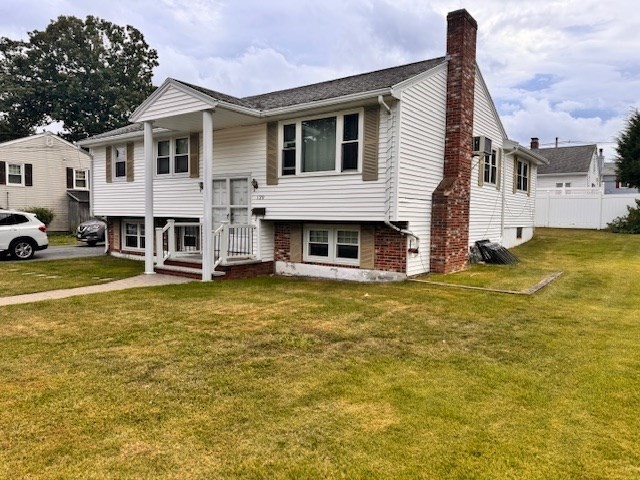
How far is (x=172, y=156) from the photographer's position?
44.2 feet

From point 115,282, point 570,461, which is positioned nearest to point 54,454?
point 570,461

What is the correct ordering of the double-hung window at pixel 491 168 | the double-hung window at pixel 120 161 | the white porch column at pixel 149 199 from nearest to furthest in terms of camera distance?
the white porch column at pixel 149 199
the double-hung window at pixel 491 168
the double-hung window at pixel 120 161

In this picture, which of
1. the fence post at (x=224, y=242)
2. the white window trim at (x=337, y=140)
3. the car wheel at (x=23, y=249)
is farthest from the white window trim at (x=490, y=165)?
the car wheel at (x=23, y=249)

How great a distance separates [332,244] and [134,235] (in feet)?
27.9

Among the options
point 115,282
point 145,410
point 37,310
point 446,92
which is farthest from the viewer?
point 446,92

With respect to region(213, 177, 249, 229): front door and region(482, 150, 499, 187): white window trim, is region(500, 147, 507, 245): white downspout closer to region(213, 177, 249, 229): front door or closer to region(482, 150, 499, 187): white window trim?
region(482, 150, 499, 187): white window trim

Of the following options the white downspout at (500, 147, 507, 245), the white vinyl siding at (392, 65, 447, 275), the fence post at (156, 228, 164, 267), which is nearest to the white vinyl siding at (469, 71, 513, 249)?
the white downspout at (500, 147, 507, 245)

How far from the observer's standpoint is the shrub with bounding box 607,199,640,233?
1919 centimetres

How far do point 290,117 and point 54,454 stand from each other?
29.4 feet

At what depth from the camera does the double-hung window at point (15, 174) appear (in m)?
24.3

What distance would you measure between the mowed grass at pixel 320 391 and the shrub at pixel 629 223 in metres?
14.9

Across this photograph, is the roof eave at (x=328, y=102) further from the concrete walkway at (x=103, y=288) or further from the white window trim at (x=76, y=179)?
the white window trim at (x=76, y=179)

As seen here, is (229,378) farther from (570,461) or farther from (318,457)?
(570,461)

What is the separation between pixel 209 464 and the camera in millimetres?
2662
